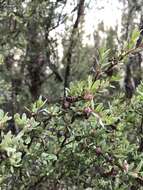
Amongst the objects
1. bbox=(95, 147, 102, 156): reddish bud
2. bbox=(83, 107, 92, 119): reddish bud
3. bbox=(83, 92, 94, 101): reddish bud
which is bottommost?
bbox=(95, 147, 102, 156): reddish bud

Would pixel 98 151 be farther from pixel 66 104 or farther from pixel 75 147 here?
pixel 66 104

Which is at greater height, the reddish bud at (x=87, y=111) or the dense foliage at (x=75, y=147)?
the reddish bud at (x=87, y=111)

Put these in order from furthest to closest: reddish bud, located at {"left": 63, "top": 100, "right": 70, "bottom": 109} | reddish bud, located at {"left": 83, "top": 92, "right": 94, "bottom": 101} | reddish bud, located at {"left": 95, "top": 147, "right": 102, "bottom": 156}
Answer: reddish bud, located at {"left": 95, "top": 147, "right": 102, "bottom": 156} → reddish bud, located at {"left": 63, "top": 100, "right": 70, "bottom": 109} → reddish bud, located at {"left": 83, "top": 92, "right": 94, "bottom": 101}

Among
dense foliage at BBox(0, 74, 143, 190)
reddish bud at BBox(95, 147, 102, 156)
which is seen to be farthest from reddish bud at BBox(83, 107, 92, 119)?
reddish bud at BBox(95, 147, 102, 156)

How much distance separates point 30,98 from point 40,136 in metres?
6.37

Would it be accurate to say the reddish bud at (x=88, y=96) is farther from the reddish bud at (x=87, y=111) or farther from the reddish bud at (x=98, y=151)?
the reddish bud at (x=98, y=151)

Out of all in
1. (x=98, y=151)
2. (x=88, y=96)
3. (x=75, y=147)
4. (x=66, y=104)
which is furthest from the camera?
(x=75, y=147)

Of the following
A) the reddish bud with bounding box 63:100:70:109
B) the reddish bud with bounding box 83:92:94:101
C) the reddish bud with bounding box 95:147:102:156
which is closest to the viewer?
the reddish bud with bounding box 83:92:94:101

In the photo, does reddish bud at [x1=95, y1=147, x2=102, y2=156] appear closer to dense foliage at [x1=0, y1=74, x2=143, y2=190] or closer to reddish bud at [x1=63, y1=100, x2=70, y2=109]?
dense foliage at [x1=0, y1=74, x2=143, y2=190]

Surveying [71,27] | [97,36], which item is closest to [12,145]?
[71,27]

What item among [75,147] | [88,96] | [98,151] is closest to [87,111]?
[88,96]

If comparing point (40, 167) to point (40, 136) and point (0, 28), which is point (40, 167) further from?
point (0, 28)

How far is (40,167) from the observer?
2.45 m

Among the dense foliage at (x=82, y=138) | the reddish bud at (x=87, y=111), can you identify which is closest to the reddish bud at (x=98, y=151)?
the dense foliage at (x=82, y=138)
